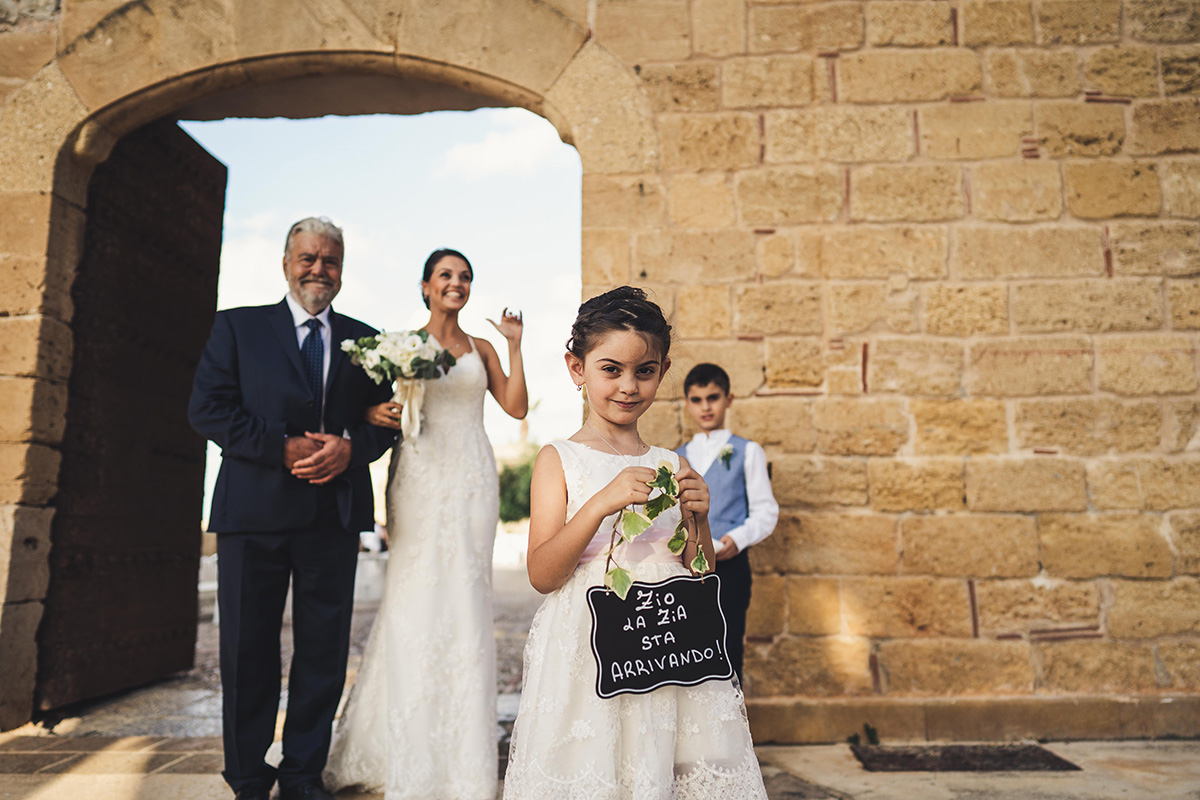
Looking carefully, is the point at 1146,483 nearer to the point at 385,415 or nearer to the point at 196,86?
the point at 385,415

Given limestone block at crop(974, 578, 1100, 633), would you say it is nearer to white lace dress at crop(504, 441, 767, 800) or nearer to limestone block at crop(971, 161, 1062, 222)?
limestone block at crop(971, 161, 1062, 222)

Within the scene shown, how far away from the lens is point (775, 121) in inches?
157

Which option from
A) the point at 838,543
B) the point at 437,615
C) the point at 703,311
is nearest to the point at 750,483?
the point at 838,543

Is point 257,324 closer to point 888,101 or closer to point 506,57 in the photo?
point 506,57

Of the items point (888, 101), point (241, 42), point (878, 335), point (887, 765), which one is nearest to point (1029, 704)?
point (887, 765)

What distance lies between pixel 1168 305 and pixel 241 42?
16.8ft

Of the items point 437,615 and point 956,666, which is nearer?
point 437,615

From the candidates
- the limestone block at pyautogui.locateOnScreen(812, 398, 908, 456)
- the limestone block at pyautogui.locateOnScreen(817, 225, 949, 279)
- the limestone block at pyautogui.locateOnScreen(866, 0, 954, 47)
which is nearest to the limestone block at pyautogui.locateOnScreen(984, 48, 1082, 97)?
the limestone block at pyautogui.locateOnScreen(866, 0, 954, 47)

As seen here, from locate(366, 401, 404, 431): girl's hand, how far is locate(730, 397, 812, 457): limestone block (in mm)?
1684

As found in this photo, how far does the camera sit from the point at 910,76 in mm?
3992

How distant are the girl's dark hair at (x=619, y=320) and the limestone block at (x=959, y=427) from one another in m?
2.48

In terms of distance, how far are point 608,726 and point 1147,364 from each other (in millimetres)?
3656

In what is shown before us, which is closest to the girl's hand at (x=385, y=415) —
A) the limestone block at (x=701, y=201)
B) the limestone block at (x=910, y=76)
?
the limestone block at (x=701, y=201)

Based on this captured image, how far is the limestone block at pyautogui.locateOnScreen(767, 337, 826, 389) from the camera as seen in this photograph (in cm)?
382
